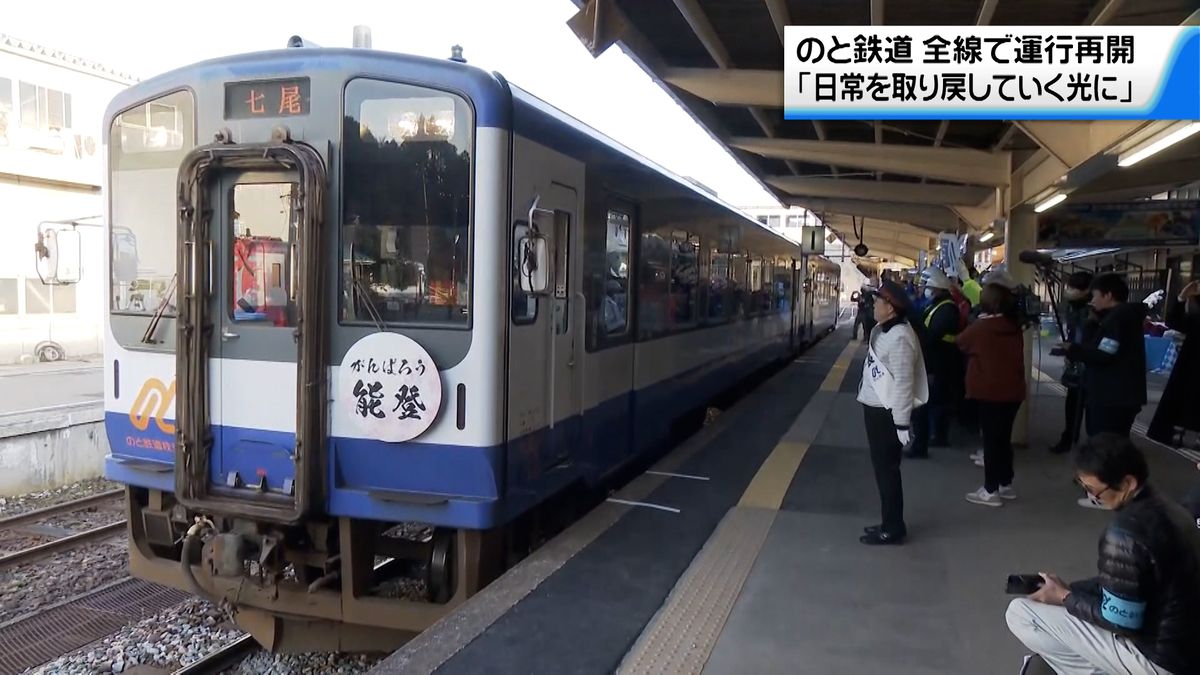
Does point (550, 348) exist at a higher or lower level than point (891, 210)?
lower

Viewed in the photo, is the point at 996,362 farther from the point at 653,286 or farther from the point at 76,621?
the point at 76,621

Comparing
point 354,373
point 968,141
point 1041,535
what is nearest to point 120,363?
point 354,373

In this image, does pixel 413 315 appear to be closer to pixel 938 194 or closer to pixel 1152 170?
pixel 1152 170

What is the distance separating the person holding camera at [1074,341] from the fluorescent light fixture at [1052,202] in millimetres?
1342

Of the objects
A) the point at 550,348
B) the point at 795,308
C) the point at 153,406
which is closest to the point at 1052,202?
the point at 550,348

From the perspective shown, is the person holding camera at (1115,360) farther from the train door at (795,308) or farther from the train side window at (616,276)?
the train door at (795,308)

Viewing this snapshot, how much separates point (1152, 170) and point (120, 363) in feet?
32.0

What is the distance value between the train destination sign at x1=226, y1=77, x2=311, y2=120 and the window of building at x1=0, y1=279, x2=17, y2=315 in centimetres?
2001

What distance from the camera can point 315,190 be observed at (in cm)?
423

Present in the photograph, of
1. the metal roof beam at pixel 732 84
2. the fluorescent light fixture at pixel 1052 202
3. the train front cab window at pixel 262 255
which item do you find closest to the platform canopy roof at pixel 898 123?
the metal roof beam at pixel 732 84

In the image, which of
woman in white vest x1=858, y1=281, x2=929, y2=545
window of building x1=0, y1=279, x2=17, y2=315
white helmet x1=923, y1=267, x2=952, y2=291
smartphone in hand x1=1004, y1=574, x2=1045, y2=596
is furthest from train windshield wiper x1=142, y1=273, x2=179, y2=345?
window of building x1=0, y1=279, x2=17, y2=315

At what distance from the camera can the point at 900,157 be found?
12258 mm

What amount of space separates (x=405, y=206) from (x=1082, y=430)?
8.61 meters
